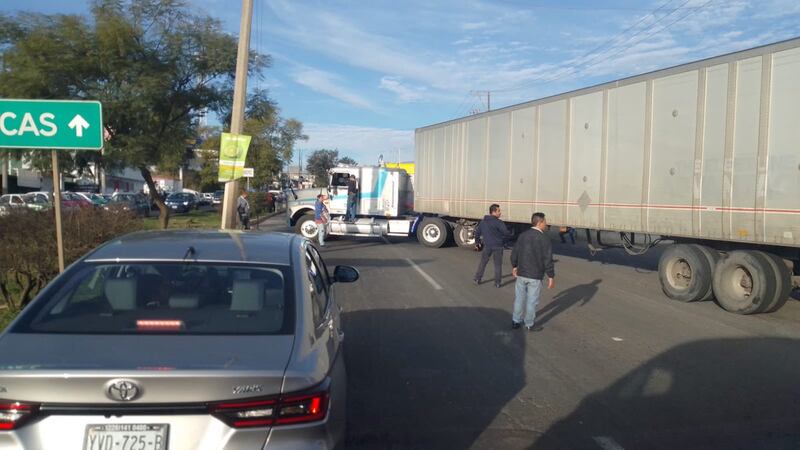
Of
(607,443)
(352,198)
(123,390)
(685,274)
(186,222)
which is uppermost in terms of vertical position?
(352,198)

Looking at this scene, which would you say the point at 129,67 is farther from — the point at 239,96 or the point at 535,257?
the point at 535,257

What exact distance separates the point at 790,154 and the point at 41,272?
10733 millimetres

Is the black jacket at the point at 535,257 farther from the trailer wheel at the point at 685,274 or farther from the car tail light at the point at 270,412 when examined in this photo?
the car tail light at the point at 270,412

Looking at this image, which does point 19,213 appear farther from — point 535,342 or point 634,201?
point 634,201

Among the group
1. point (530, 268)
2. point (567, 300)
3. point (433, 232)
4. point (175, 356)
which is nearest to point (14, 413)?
point (175, 356)

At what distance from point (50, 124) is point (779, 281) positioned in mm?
10295

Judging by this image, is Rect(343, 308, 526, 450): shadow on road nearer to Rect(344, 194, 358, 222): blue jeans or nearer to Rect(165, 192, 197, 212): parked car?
Rect(344, 194, 358, 222): blue jeans

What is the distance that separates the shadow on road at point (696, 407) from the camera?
5250 millimetres

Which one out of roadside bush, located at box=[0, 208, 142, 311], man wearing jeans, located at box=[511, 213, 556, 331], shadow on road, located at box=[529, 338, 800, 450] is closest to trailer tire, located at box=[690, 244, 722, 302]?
shadow on road, located at box=[529, 338, 800, 450]

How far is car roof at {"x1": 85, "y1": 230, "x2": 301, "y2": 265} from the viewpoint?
411 centimetres

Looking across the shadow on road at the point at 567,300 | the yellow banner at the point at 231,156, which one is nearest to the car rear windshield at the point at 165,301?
the shadow on road at the point at 567,300

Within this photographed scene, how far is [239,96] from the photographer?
15.9 meters

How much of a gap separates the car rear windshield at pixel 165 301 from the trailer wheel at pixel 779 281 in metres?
9.19

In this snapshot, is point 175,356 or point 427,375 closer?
point 175,356
